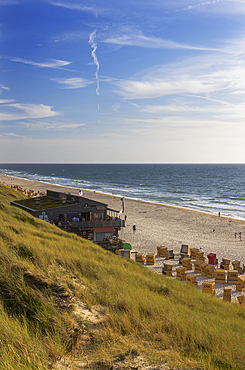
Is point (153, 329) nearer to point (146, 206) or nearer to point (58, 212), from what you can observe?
point (58, 212)

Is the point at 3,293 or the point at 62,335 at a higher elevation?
the point at 3,293

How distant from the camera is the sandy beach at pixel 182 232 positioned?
907 inches

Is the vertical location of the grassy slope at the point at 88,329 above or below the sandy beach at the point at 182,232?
above

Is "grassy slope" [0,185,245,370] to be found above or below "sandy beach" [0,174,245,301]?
above

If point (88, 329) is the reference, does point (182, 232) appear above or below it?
below

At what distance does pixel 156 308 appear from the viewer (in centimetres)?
583

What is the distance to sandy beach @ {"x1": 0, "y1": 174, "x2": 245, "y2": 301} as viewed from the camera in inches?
907

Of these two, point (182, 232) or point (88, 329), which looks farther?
point (182, 232)

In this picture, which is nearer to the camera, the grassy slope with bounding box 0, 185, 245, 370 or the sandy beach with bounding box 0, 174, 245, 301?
the grassy slope with bounding box 0, 185, 245, 370

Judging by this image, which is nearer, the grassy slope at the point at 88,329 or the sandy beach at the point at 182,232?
the grassy slope at the point at 88,329

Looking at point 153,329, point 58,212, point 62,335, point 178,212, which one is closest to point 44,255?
point 62,335

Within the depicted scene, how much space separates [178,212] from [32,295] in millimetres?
40620

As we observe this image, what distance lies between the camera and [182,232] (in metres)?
30.5

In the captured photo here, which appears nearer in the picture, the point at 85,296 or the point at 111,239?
the point at 85,296
